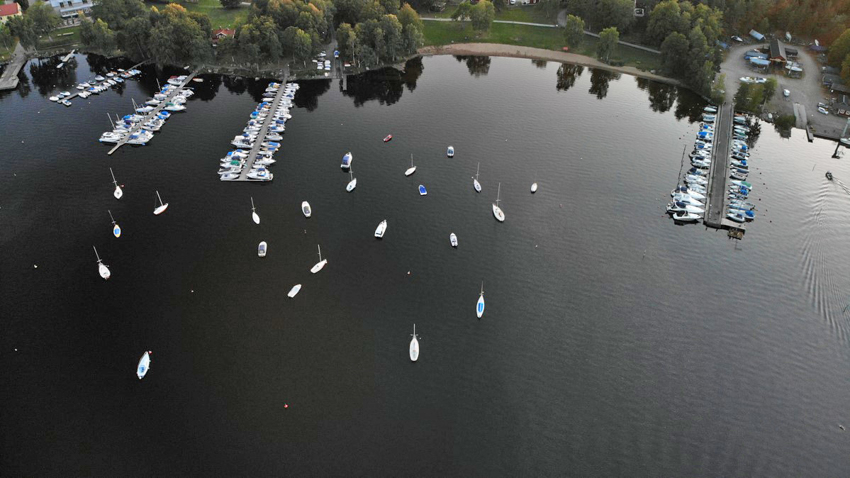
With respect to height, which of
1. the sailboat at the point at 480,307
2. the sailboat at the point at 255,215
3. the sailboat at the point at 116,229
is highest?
the sailboat at the point at 255,215

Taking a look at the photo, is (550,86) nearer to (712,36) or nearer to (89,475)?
(712,36)

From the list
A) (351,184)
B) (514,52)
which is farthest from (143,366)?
(514,52)

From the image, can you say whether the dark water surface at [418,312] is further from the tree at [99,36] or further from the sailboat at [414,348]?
the tree at [99,36]

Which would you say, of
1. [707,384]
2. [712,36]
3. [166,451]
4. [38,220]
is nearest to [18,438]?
[166,451]

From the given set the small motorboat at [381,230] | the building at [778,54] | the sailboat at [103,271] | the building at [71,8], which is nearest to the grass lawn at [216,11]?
the building at [71,8]

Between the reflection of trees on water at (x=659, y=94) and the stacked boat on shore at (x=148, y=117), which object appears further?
the reflection of trees on water at (x=659, y=94)
